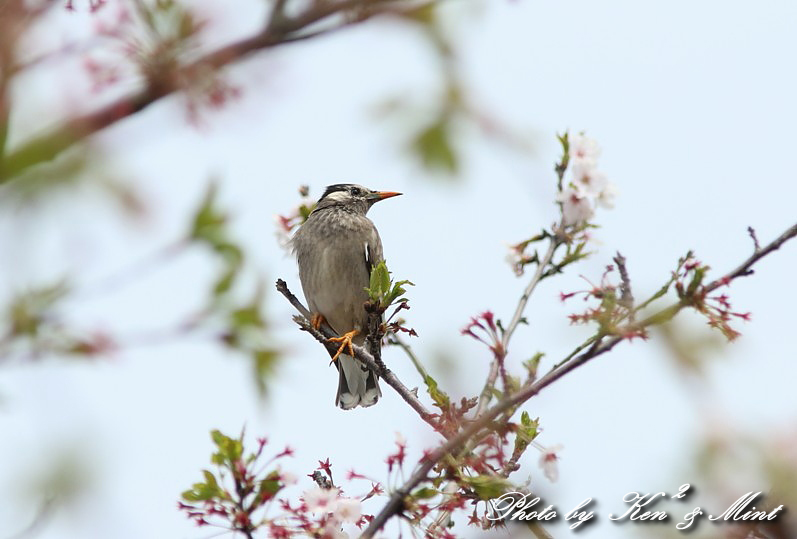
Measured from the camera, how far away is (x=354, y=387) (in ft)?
22.4

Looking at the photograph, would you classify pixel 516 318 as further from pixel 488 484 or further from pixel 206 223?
pixel 206 223

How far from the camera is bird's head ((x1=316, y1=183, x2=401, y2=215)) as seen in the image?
8109mm

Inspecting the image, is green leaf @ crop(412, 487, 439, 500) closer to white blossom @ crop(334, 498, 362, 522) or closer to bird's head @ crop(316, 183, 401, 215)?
white blossom @ crop(334, 498, 362, 522)

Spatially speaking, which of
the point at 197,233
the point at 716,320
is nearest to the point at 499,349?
the point at 716,320

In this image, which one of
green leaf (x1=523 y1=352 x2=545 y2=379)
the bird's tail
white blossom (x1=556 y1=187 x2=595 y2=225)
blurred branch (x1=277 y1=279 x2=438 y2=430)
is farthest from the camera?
the bird's tail

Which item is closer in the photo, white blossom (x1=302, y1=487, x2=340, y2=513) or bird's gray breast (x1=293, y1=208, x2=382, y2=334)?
white blossom (x1=302, y1=487, x2=340, y2=513)

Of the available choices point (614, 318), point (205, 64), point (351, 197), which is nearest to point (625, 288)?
point (614, 318)

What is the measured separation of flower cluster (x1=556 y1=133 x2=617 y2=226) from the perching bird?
272cm

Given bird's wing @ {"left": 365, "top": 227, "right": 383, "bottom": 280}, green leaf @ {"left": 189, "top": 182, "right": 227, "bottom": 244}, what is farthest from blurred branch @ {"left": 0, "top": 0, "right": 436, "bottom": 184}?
bird's wing @ {"left": 365, "top": 227, "right": 383, "bottom": 280}

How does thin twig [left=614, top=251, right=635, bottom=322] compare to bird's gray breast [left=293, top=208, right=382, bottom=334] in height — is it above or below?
below

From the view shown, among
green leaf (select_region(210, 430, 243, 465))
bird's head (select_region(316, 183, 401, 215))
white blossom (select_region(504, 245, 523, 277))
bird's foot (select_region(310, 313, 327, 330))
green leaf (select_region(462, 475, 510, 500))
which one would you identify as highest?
bird's head (select_region(316, 183, 401, 215))

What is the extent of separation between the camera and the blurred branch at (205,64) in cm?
168

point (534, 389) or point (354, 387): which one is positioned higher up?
point (354, 387)

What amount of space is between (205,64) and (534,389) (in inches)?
50.5
